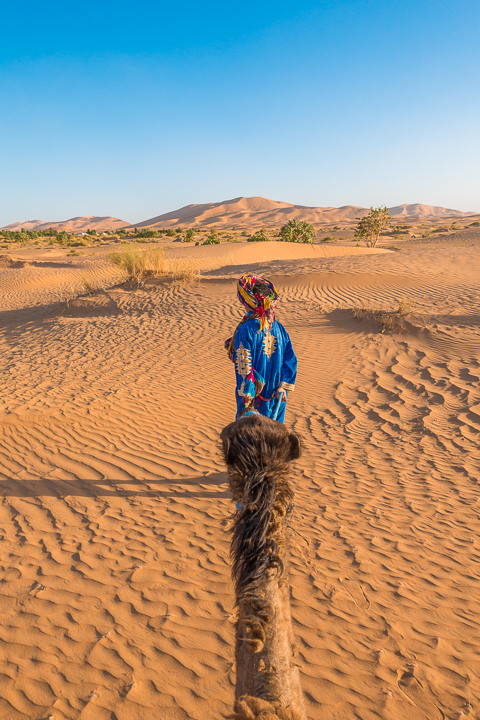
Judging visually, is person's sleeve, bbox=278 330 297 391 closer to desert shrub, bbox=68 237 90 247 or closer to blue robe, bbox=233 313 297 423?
blue robe, bbox=233 313 297 423

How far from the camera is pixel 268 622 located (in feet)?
2.87

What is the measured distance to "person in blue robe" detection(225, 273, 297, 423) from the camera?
3166mm

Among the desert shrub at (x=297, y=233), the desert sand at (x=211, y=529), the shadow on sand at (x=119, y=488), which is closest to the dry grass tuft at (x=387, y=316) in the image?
the desert sand at (x=211, y=529)

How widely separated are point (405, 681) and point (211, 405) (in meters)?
4.71

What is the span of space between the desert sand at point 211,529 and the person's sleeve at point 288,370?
1.33m

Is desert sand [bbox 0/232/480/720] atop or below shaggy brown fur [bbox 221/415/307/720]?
below

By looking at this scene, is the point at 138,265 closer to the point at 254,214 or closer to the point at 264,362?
the point at 264,362

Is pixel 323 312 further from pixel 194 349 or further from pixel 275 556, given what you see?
pixel 275 556

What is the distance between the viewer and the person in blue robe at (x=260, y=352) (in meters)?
3.17

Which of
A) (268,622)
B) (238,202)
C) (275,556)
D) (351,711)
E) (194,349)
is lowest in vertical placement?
(351,711)

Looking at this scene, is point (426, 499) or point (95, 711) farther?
point (426, 499)

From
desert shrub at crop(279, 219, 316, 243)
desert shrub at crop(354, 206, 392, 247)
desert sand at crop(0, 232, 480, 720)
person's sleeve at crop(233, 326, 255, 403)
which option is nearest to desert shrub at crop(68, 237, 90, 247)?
desert shrub at crop(279, 219, 316, 243)

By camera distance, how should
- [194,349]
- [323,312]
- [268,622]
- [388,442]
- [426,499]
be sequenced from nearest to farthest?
[268,622]
[426,499]
[388,442]
[194,349]
[323,312]

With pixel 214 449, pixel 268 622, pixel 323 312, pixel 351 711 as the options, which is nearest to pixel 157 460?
pixel 214 449
